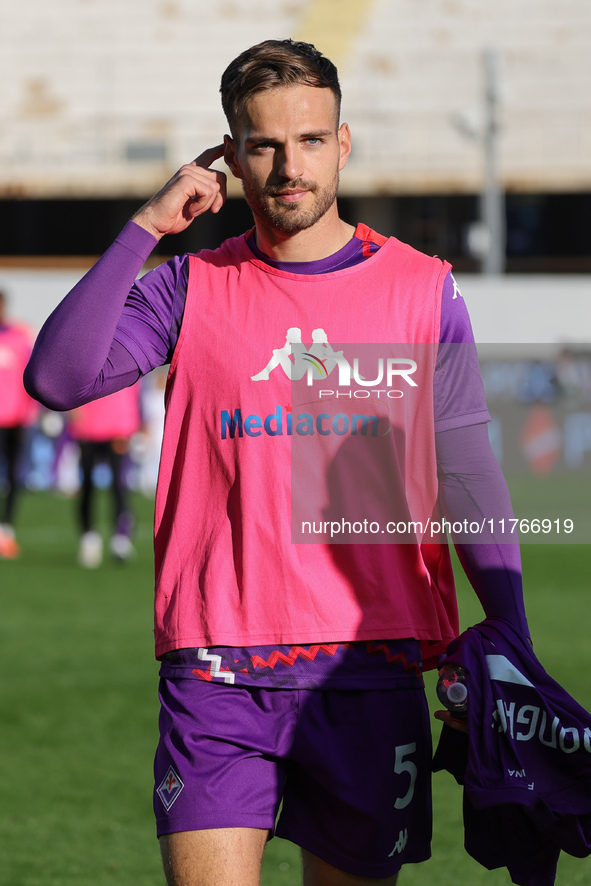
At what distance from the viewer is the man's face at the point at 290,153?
7.29 ft

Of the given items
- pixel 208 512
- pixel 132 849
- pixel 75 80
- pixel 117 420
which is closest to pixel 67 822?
pixel 132 849

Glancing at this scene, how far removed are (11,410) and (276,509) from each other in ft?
30.6

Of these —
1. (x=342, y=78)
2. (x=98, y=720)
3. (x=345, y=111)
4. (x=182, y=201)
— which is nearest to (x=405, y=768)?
(x=182, y=201)

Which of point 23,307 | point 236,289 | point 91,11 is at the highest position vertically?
point 91,11

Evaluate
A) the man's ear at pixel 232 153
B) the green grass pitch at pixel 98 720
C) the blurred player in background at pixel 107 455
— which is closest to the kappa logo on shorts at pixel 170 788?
the man's ear at pixel 232 153

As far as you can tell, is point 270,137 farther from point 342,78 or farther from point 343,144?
point 342,78

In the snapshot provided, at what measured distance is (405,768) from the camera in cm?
226

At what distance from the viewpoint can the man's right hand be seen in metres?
2.27

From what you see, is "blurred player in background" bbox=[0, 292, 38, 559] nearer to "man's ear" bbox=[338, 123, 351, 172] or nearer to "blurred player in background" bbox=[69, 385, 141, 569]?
"blurred player in background" bbox=[69, 385, 141, 569]

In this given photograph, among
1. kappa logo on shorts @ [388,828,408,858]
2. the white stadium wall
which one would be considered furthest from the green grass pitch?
the white stadium wall

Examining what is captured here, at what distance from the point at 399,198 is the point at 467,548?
26.6 metres

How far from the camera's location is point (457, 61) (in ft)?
92.7

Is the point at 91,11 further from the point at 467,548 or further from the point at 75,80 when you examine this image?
the point at 467,548

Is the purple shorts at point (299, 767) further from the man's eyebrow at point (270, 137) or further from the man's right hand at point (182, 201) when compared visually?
the man's eyebrow at point (270, 137)
